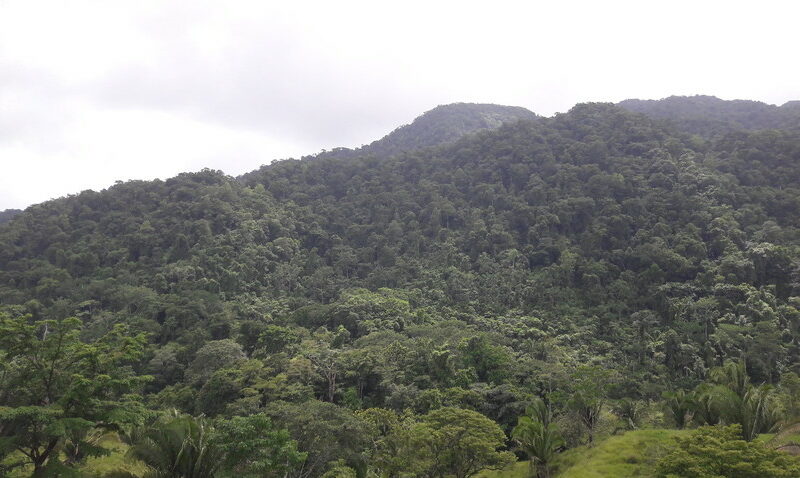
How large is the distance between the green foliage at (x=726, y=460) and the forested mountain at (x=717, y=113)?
101529mm

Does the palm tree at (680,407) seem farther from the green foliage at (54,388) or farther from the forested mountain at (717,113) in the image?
the forested mountain at (717,113)

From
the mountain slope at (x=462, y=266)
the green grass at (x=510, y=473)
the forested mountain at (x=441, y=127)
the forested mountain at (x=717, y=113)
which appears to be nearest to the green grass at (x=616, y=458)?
the green grass at (x=510, y=473)

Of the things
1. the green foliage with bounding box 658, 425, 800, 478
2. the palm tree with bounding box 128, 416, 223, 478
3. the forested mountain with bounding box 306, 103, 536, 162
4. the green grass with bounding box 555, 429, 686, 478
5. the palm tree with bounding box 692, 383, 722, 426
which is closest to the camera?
the green foliage with bounding box 658, 425, 800, 478

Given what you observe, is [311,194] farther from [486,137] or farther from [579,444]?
[579,444]

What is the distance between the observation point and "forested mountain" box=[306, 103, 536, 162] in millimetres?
151000

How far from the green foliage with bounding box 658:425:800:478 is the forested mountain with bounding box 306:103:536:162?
128m

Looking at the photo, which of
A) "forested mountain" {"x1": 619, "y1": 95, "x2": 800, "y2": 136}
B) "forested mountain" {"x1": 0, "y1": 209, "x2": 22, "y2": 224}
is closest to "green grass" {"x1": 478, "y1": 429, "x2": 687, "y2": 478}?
"forested mountain" {"x1": 619, "y1": 95, "x2": 800, "y2": 136}

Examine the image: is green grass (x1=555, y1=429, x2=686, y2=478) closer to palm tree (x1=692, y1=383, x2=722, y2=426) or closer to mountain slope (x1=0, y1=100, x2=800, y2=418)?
palm tree (x1=692, y1=383, x2=722, y2=426)

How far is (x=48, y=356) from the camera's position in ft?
43.1

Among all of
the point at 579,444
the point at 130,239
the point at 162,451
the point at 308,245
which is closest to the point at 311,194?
the point at 308,245

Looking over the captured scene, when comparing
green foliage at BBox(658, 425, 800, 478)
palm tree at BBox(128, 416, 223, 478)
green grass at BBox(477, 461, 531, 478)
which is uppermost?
palm tree at BBox(128, 416, 223, 478)

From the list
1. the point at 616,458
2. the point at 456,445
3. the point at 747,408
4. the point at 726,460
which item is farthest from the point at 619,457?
the point at 726,460

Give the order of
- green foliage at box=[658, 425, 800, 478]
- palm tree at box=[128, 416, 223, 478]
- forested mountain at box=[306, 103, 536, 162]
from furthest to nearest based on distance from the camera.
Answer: forested mountain at box=[306, 103, 536, 162], palm tree at box=[128, 416, 223, 478], green foliage at box=[658, 425, 800, 478]

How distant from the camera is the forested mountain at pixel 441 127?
495 feet
